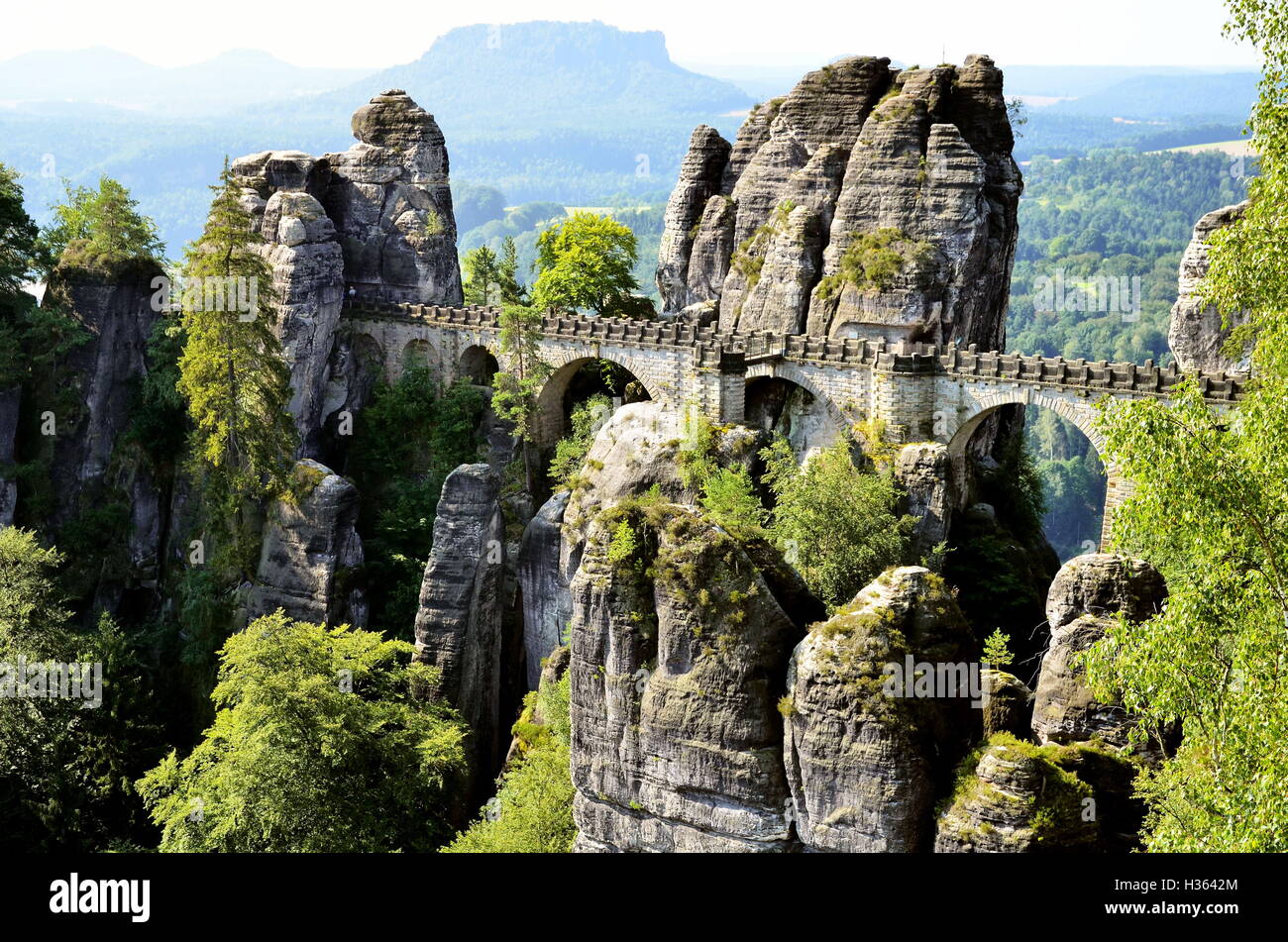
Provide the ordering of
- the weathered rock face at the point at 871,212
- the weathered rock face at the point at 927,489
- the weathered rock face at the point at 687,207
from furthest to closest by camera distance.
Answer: the weathered rock face at the point at 687,207
the weathered rock face at the point at 871,212
the weathered rock face at the point at 927,489

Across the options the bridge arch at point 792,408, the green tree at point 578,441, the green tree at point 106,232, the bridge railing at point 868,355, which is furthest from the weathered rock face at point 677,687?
the green tree at point 106,232

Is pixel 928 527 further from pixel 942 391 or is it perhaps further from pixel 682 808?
pixel 682 808

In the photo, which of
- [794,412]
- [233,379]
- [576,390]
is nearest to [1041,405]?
[794,412]

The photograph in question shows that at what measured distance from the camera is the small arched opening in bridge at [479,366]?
52.6 metres

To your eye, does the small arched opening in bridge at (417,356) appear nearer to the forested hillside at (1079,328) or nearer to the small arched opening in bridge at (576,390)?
the small arched opening in bridge at (576,390)

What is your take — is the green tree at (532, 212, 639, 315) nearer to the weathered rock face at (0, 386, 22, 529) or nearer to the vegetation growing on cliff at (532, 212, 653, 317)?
the vegetation growing on cliff at (532, 212, 653, 317)

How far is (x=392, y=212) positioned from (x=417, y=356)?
6379mm

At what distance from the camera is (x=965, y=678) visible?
2230 cm

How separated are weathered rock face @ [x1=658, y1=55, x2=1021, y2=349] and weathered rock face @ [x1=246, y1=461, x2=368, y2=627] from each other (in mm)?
14480

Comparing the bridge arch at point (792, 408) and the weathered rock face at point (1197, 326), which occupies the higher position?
the weathered rock face at point (1197, 326)

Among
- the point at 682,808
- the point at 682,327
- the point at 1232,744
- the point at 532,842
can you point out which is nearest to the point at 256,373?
the point at 682,327

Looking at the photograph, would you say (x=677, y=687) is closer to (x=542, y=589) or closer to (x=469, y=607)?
(x=469, y=607)

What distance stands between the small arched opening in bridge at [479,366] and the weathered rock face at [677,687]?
94.6 feet
